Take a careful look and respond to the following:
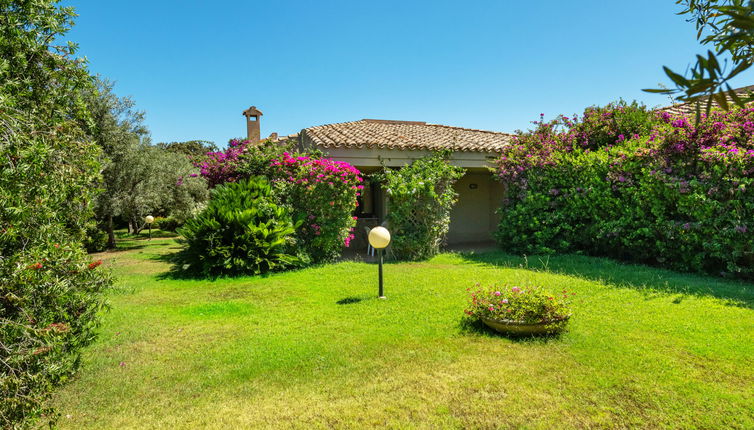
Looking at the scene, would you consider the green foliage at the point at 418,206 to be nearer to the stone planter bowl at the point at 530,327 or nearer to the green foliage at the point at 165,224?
the stone planter bowl at the point at 530,327

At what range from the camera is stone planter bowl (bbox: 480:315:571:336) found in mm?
5004

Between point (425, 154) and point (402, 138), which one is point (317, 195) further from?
point (402, 138)

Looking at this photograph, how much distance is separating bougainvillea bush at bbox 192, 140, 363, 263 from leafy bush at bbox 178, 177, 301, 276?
518mm

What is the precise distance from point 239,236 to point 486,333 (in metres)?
6.68

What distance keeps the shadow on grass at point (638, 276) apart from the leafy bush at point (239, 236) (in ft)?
17.5

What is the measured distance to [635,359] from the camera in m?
4.28

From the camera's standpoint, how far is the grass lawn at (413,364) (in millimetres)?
3373

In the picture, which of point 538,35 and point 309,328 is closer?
point 309,328

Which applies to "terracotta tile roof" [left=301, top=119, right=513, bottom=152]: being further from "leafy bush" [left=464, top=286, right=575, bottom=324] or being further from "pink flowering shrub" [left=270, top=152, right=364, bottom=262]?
"leafy bush" [left=464, top=286, right=575, bottom=324]

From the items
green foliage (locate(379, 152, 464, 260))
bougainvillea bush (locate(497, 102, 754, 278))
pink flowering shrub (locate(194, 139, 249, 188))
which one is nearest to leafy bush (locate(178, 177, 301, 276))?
pink flowering shrub (locate(194, 139, 249, 188))

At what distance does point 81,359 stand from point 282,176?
703 centimetres

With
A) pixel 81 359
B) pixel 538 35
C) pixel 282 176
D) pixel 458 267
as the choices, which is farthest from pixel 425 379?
pixel 538 35

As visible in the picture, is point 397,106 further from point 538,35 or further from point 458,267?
point 458,267

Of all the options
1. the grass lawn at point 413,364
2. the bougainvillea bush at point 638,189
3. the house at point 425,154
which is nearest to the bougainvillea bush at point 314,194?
the house at point 425,154
